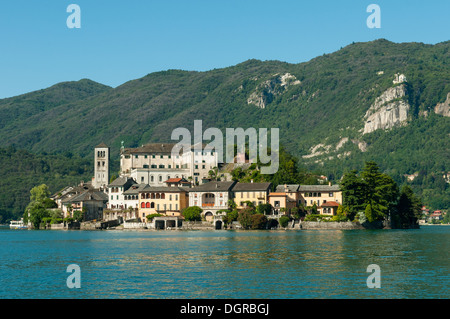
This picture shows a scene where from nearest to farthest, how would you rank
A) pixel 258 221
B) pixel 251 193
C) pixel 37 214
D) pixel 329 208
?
pixel 258 221, pixel 329 208, pixel 251 193, pixel 37 214

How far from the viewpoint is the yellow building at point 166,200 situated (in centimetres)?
13800

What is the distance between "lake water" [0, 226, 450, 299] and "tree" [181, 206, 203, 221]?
5018cm

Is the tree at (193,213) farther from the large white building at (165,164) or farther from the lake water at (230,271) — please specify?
the lake water at (230,271)

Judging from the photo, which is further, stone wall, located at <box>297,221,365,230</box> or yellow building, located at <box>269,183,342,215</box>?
yellow building, located at <box>269,183,342,215</box>

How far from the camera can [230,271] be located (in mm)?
52875

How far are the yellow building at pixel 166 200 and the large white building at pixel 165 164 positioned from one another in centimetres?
1743

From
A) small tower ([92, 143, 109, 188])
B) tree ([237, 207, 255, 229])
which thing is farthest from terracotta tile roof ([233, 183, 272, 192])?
small tower ([92, 143, 109, 188])

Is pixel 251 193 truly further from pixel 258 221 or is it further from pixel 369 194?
pixel 369 194

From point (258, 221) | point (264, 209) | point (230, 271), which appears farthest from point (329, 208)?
point (230, 271)

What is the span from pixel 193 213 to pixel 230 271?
77785 mm

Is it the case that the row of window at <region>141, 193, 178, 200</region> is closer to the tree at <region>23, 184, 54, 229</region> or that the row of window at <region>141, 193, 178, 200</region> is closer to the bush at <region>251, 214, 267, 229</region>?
the bush at <region>251, 214, 267, 229</region>

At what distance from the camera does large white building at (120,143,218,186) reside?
6265 inches
